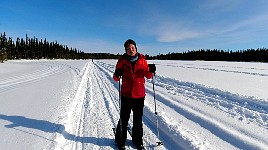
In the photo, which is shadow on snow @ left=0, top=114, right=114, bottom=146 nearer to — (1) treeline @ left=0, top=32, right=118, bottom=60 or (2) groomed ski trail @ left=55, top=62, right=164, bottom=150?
(2) groomed ski trail @ left=55, top=62, right=164, bottom=150

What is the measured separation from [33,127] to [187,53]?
4887 inches

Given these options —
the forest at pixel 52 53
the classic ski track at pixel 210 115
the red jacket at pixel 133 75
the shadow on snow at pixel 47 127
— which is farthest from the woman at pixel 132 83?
the forest at pixel 52 53

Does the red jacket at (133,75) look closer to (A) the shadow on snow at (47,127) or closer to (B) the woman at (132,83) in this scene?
(B) the woman at (132,83)

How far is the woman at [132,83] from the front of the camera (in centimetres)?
444

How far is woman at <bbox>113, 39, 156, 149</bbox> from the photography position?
4.44 meters

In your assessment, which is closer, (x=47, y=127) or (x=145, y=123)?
(x=47, y=127)

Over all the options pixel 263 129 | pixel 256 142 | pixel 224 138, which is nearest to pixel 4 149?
pixel 224 138

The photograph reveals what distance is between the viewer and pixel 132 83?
4531 millimetres

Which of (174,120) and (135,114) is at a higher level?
(135,114)

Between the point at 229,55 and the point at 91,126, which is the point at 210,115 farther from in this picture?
the point at 229,55

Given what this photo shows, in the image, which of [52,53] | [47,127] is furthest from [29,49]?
[47,127]

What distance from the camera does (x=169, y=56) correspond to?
13725 cm

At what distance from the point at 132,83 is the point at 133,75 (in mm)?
150

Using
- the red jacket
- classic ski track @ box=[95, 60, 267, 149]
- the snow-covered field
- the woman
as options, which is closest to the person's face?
the woman
